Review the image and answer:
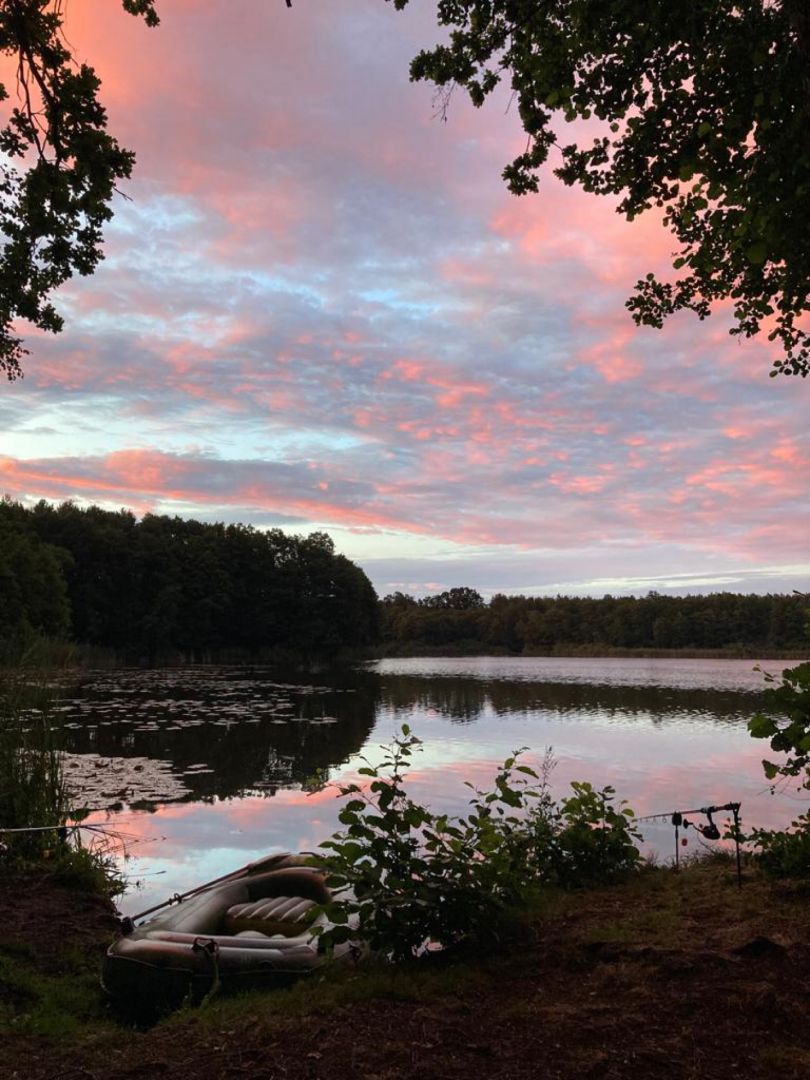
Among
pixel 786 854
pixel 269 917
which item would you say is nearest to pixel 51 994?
pixel 269 917

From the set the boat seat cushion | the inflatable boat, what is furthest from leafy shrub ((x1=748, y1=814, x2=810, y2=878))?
the boat seat cushion

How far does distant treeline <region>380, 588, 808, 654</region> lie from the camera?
309 feet

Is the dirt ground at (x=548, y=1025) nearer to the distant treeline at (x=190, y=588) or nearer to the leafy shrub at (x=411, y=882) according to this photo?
the leafy shrub at (x=411, y=882)

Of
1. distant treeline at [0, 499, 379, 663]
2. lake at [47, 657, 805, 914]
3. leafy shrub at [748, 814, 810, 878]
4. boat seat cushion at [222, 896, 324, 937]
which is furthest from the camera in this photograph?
distant treeline at [0, 499, 379, 663]

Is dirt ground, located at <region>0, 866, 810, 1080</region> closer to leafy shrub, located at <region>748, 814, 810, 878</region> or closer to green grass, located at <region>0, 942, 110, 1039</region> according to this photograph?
green grass, located at <region>0, 942, 110, 1039</region>

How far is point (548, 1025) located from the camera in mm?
3611

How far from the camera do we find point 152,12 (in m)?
6.52

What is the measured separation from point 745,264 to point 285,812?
9.54 metres

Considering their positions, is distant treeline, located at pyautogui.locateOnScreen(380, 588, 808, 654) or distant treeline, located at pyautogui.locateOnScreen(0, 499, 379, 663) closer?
distant treeline, located at pyautogui.locateOnScreen(0, 499, 379, 663)

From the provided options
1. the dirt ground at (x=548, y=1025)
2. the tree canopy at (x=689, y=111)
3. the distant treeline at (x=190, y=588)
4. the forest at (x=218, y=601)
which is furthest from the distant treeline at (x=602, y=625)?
the dirt ground at (x=548, y=1025)

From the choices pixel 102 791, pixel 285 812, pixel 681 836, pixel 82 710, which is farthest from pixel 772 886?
pixel 82 710

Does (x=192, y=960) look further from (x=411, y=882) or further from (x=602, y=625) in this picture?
(x=602, y=625)

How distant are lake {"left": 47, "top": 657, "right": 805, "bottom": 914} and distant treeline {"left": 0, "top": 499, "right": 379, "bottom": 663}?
31.2 m

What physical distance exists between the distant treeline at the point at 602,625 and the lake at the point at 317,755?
194ft
